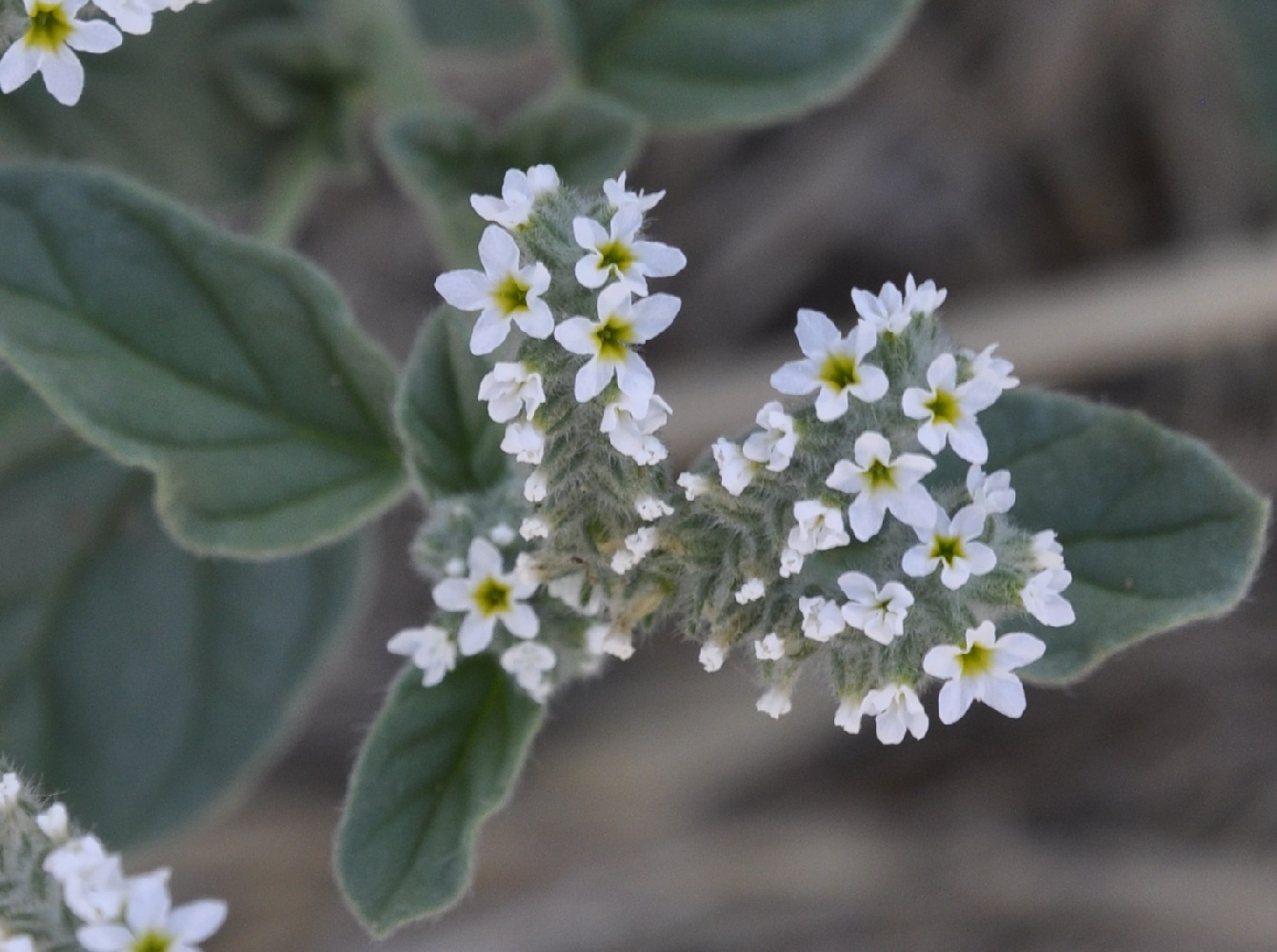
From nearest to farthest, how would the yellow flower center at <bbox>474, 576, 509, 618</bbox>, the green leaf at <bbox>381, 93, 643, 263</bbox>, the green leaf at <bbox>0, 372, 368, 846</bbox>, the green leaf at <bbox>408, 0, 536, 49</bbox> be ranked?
1. the yellow flower center at <bbox>474, 576, 509, 618</bbox>
2. the green leaf at <bbox>381, 93, 643, 263</bbox>
3. the green leaf at <bbox>0, 372, 368, 846</bbox>
4. the green leaf at <bbox>408, 0, 536, 49</bbox>

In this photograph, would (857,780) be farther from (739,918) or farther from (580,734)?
(580,734)

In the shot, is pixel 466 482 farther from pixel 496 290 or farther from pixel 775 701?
pixel 775 701

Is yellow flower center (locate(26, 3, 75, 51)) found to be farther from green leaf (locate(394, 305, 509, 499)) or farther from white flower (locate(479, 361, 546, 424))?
white flower (locate(479, 361, 546, 424))

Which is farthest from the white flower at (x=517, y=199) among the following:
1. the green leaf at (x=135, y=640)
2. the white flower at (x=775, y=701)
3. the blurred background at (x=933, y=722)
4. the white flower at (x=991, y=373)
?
the blurred background at (x=933, y=722)

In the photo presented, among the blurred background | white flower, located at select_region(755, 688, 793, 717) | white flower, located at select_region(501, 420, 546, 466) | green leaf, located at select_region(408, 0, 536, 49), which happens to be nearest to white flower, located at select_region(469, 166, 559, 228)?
white flower, located at select_region(501, 420, 546, 466)

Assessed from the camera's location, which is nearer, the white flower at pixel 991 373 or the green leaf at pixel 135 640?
the white flower at pixel 991 373

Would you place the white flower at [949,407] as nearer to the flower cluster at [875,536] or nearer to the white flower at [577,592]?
the flower cluster at [875,536]
